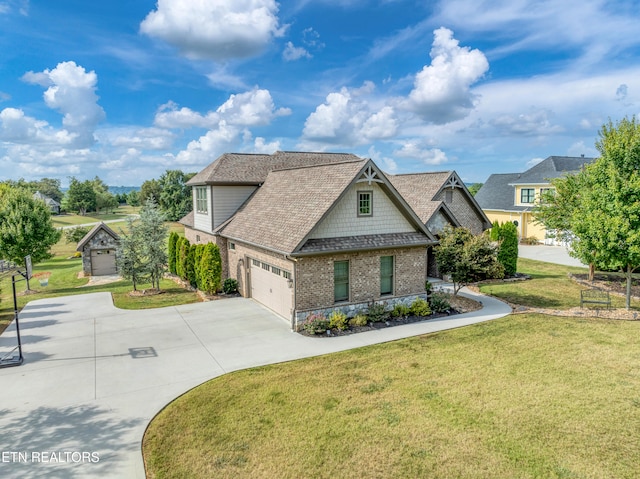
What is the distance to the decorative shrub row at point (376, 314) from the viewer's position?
48.0ft

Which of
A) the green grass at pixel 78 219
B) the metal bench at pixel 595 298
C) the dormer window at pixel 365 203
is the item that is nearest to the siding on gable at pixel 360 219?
the dormer window at pixel 365 203

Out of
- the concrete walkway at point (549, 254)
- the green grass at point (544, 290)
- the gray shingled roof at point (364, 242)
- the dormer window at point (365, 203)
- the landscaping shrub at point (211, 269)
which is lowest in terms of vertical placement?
the green grass at point (544, 290)

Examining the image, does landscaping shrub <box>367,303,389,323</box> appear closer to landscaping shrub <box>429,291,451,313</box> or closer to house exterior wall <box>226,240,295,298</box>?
landscaping shrub <box>429,291,451,313</box>

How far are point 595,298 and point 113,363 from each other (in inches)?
A: 831

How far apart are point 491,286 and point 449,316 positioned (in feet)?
23.8

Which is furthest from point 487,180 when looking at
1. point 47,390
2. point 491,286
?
point 47,390

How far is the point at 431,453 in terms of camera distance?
7.62m

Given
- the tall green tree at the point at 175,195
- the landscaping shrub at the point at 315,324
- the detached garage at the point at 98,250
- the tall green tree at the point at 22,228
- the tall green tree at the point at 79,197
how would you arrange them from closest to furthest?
the landscaping shrub at the point at 315,324 < the tall green tree at the point at 22,228 < the detached garage at the point at 98,250 < the tall green tree at the point at 175,195 < the tall green tree at the point at 79,197

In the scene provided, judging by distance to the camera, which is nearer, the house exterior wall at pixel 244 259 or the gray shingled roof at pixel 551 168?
the house exterior wall at pixel 244 259

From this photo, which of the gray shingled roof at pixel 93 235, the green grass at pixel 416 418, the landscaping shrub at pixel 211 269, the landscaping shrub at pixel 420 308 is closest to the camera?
the green grass at pixel 416 418

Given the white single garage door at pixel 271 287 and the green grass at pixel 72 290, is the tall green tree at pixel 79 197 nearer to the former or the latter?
the green grass at pixel 72 290

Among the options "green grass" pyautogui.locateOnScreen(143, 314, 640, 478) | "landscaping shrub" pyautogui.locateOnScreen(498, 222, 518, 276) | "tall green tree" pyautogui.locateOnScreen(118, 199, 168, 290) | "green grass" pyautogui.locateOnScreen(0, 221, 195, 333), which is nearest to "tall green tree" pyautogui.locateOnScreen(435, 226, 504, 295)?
"green grass" pyautogui.locateOnScreen(143, 314, 640, 478)

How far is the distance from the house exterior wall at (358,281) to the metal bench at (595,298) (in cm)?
741

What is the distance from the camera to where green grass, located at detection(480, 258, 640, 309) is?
19.1 m
